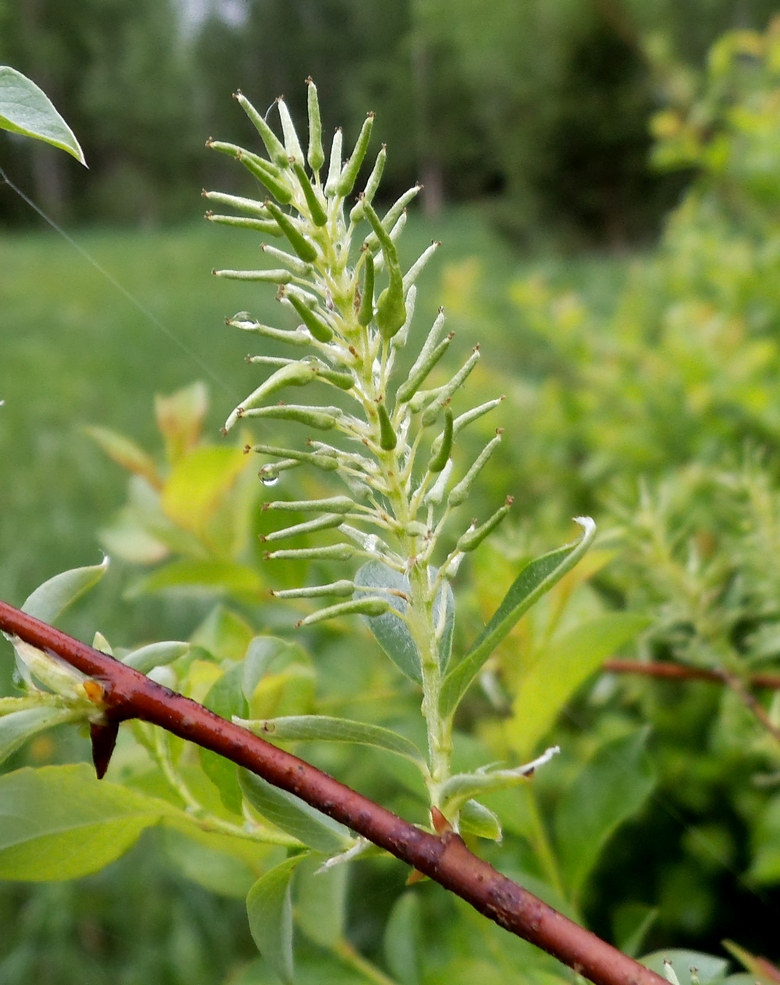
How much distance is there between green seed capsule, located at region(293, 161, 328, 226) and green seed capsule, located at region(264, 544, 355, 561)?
7 cm

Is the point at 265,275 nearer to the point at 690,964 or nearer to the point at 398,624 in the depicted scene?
the point at 398,624

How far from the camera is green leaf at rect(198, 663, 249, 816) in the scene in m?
0.23

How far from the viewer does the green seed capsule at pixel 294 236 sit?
183mm

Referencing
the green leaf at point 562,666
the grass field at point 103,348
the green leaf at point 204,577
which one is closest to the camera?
the green leaf at point 562,666

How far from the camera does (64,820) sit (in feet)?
0.73

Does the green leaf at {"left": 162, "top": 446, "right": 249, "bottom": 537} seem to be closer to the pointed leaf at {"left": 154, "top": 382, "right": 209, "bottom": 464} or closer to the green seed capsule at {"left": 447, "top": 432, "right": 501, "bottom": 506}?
the pointed leaf at {"left": 154, "top": 382, "right": 209, "bottom": 464}

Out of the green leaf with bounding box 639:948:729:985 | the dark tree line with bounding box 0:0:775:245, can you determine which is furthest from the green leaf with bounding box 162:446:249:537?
the green leaf with bounding box 639:948:729:985

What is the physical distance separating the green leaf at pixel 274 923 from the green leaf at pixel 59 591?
83 millimetres

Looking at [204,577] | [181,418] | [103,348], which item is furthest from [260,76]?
[103,348]

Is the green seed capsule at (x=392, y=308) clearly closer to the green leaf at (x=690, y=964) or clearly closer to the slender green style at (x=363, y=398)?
the slender green style at (x=363, y=398)

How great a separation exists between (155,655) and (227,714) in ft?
0.12

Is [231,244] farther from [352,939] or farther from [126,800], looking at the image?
[126,800]

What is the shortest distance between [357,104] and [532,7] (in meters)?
1.51

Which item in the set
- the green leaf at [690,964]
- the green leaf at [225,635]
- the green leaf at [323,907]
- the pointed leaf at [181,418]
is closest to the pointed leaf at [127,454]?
the pointed leaf at [181,418]
